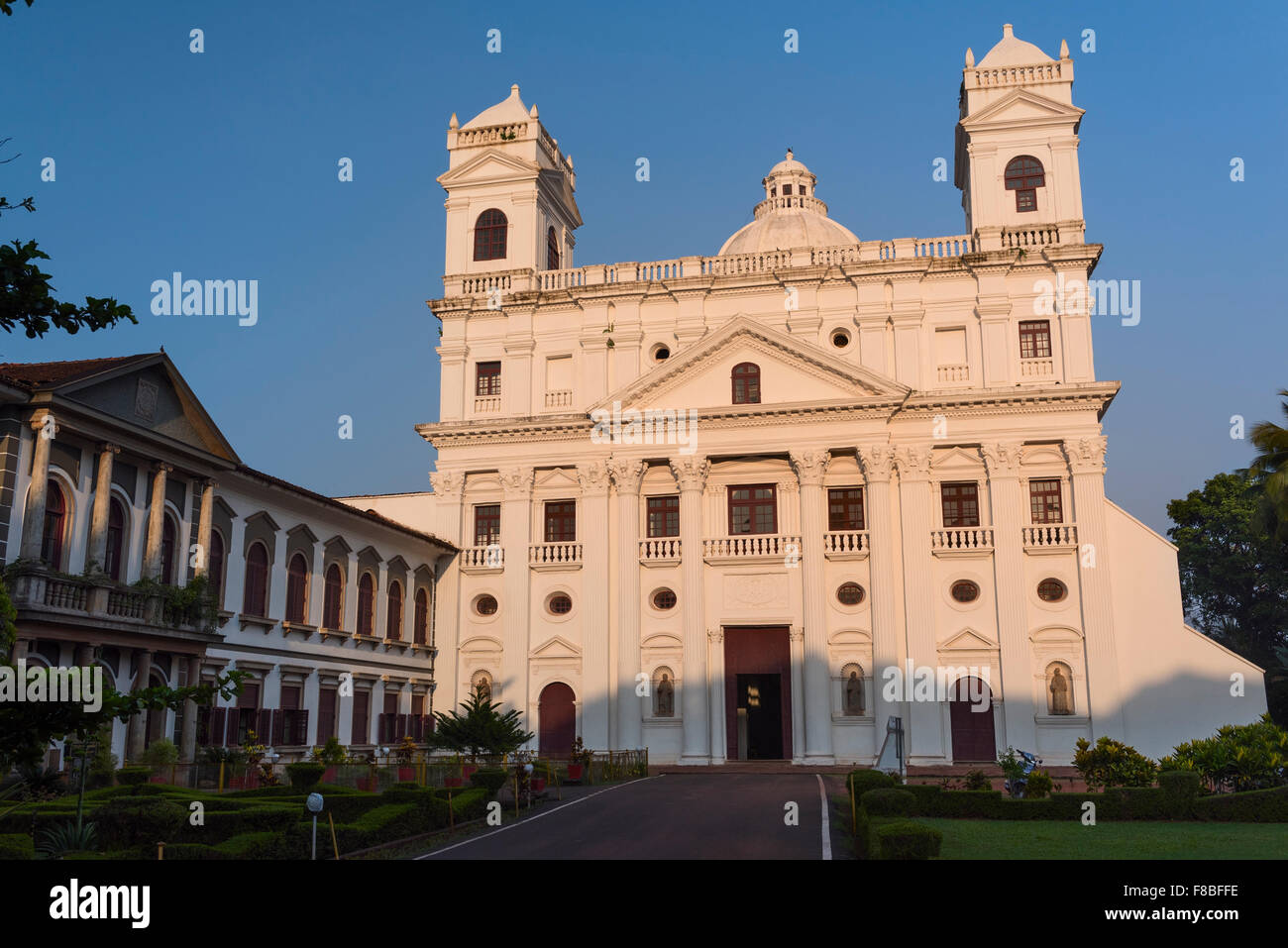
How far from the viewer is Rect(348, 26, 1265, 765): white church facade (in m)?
38.6

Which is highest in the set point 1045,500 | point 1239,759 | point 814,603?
point 1045,500

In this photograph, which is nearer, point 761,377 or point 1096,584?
point 1096,584

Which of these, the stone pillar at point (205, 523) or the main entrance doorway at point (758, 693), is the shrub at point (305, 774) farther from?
the main entrance doorway at point (758, 693)

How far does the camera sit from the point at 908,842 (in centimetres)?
1455

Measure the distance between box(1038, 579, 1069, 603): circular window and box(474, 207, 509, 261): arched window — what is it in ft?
79.1

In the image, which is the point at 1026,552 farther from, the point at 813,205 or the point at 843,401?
the point at 813,205

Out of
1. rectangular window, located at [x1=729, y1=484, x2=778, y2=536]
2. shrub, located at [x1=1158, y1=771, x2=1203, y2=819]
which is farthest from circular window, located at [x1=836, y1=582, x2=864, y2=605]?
shrub, located at [x1=1158, y1=771, x2=1203, y2=819]

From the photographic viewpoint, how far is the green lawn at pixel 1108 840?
1725 centimetres

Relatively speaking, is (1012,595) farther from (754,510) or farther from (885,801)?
(885,801)

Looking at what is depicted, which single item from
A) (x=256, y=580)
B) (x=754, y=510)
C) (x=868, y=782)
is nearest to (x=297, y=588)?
(x=256, y=580)

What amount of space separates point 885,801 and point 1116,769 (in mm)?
9182
